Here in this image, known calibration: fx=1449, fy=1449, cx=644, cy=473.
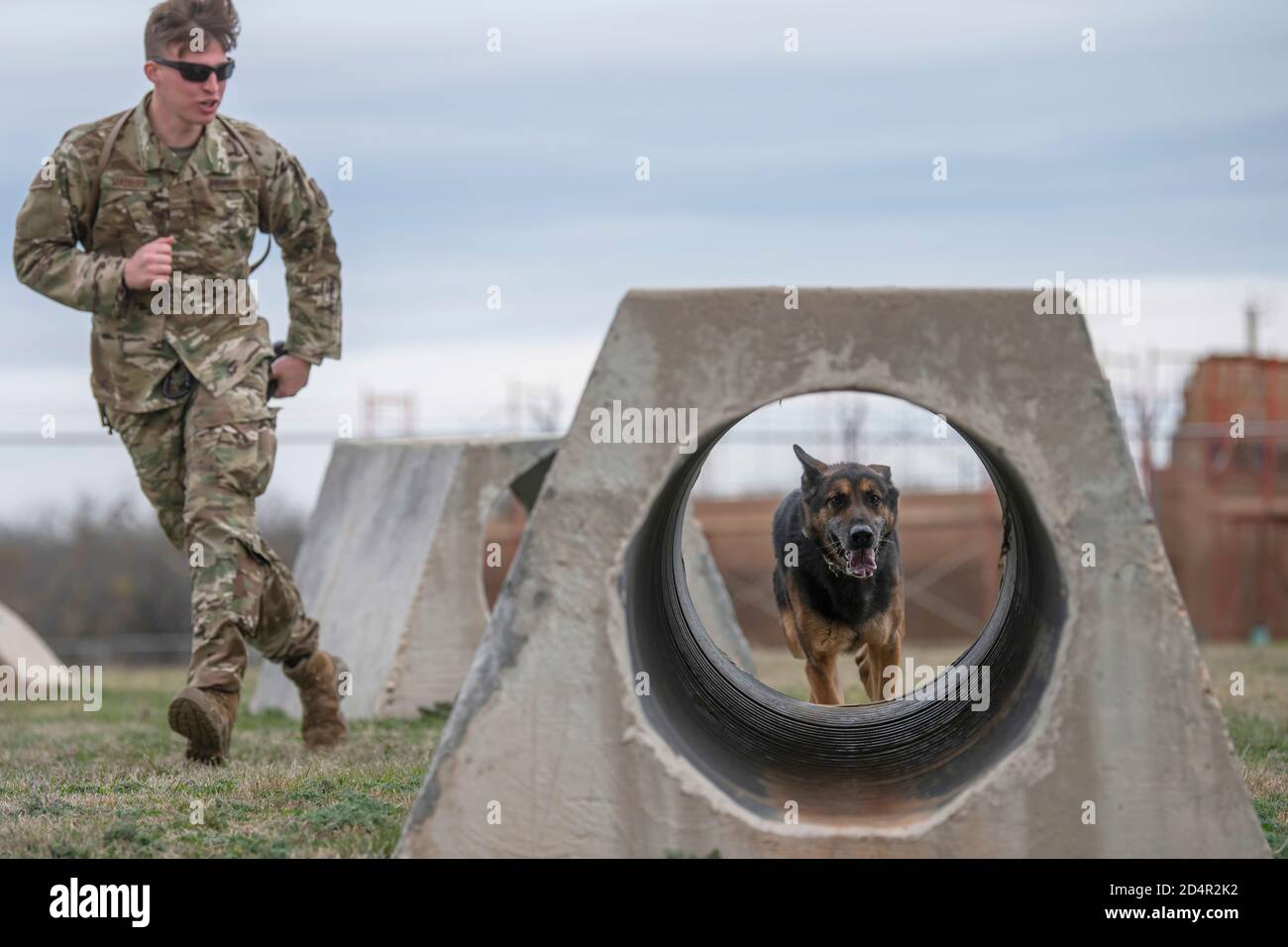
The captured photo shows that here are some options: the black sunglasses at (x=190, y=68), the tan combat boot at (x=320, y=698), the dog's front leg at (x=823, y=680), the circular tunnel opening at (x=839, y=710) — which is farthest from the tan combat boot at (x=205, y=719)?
the dog's front leg at (x=823, y=680)

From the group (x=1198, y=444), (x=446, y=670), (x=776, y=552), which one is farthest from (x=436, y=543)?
(x=1198, y=444)

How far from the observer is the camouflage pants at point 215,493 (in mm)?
5055

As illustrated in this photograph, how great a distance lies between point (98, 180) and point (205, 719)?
77.4 inches

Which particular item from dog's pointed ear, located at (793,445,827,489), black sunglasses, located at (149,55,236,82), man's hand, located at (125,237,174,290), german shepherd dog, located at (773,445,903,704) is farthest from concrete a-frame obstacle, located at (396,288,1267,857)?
dog's pointed ear, located at (793,445,827,489)

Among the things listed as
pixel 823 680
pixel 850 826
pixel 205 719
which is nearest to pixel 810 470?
pixel 823 680

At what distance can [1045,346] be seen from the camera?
137 inches

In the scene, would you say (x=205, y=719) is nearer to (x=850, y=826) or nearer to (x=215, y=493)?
(x=215, y=493)

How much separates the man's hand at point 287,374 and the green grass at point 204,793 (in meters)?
1.39

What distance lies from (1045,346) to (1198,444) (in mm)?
14191

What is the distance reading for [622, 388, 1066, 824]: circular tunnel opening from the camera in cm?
372

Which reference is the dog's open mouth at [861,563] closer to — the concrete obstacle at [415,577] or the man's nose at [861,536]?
the man's nose at [861,536]

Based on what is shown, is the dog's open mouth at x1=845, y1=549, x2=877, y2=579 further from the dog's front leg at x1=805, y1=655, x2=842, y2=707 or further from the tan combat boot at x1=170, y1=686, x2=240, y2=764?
the tan combat boot at x1=170, y1=686, x2=240, y2=764

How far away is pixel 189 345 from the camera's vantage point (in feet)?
16.9
